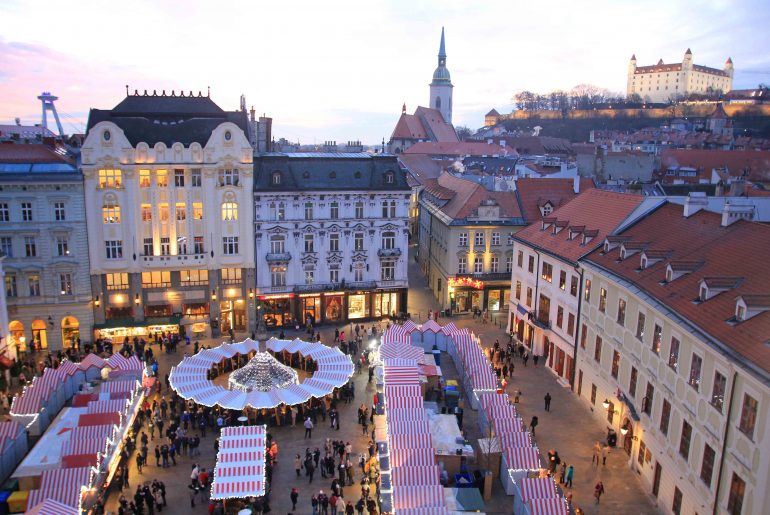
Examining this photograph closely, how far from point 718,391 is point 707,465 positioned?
285cm

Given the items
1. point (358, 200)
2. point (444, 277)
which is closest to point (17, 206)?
point (358, 200)

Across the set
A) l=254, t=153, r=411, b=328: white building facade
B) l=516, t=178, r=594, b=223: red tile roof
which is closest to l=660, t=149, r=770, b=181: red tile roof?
l=516, t=178, r=594, b=223: red tile roof

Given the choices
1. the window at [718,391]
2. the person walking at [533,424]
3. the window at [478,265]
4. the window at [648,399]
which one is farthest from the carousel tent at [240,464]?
the window at [478,265]

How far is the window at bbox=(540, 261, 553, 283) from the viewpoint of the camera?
41294 mm

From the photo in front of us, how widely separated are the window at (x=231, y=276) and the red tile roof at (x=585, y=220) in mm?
22094

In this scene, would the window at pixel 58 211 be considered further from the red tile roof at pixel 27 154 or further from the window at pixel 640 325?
the window at pixel 640 325

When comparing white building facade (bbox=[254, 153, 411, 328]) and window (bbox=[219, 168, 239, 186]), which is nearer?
window (bbox=[219, 168, 239, 186])

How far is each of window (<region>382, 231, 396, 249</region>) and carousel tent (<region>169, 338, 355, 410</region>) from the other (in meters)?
15.8

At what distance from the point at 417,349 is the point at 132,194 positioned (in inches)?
953

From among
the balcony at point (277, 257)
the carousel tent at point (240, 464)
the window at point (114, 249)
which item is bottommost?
the carousel tent at point (240, 464)

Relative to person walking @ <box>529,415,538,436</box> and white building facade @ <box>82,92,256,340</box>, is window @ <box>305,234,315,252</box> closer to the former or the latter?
white building facade @ <box>82,92,256,340</box>

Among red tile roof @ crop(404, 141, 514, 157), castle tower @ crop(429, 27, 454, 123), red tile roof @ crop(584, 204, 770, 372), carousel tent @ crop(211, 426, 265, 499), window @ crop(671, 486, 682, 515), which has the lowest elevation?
window @ crop(671, 486, 682, 515)

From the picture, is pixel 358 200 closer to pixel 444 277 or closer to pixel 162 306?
pixel 444 277

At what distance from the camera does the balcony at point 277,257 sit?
47.5 meters
